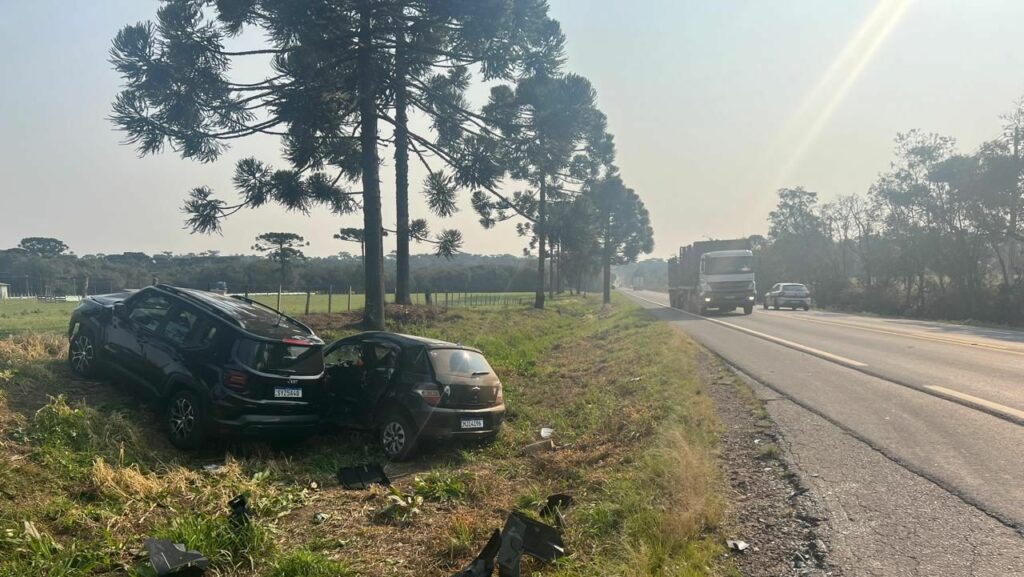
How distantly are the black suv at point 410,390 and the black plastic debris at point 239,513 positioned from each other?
9.36ft

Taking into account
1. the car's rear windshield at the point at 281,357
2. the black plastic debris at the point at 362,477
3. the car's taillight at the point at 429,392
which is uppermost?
the car's rear windshield at the point at 281,357

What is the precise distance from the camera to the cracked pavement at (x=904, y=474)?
394 cm

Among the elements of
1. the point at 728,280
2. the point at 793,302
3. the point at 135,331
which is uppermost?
the point at 728,280

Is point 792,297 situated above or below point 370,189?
below

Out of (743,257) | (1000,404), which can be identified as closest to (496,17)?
(1000,404)

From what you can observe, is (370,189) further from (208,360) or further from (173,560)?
(173,560)

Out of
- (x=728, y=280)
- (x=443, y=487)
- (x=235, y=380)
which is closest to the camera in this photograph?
(x=443, y=487)

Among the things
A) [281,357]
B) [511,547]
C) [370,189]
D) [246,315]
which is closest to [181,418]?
[281,357]

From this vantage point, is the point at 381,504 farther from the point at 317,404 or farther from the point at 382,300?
the point at 382,300

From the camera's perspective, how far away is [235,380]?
6.89 meters

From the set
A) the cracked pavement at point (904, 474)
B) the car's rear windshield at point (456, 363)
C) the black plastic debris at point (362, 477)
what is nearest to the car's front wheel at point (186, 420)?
the black plastic debris at point (362, 477)

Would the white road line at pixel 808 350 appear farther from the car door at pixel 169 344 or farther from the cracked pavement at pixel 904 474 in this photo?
the car door at pixel 169 344

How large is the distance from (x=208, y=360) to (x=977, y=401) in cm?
936

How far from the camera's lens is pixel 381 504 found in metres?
5.83
